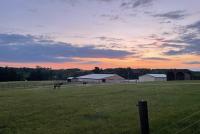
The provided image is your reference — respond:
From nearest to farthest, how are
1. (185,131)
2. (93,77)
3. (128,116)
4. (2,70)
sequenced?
(185,131) < (128,116) < (2,70) < (93,77)

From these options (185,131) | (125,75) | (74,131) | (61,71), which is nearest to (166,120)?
(185,131)

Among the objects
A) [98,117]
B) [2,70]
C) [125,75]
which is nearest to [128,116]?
[98,117]

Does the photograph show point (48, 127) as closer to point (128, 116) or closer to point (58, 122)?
point (58, 122)

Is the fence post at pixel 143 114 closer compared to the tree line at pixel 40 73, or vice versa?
the fence post at pixel 143 114

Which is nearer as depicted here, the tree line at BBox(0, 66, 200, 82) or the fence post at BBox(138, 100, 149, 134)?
the fence post at BBox(138, 100, 149, 134)

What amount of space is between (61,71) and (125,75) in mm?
37037

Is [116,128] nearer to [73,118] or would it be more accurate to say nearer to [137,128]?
[137,128]

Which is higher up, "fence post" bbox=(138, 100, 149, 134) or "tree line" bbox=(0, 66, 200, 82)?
"tree line" bbox=(0, 66, 200, 82)

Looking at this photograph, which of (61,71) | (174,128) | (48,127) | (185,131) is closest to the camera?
(185,131)

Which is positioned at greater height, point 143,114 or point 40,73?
point 40,73

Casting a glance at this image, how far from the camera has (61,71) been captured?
600ft

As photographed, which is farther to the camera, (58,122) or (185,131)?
(58,122)

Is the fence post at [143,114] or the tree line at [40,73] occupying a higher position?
the tree line at [40,73]

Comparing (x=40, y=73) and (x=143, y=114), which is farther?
(x=40, y=73)
